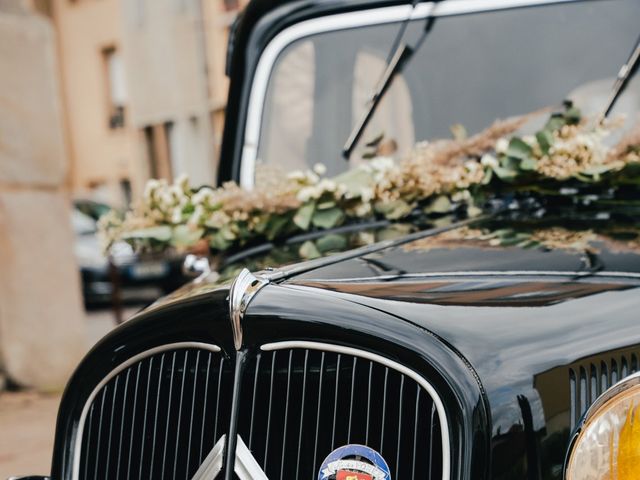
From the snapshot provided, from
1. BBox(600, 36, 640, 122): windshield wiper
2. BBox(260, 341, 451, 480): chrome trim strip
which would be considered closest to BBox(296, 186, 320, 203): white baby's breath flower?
BBox(600, 36, 640, 122): windshield wiper

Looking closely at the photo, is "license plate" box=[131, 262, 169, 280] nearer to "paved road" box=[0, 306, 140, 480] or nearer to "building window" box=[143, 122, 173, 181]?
"paved road" box=[0, 306, 140, 480]

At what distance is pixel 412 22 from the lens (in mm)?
3227

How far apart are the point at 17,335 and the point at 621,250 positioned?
19.1ft

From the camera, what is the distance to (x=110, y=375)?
2193 millimetres

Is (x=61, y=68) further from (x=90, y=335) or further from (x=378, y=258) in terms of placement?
(x=378, y=258)

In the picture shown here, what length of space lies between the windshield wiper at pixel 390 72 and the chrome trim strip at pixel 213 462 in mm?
1489

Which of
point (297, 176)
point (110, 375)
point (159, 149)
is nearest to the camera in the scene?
point (110, 375)

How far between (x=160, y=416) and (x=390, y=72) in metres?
1.59

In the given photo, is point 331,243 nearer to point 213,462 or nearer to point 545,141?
point 545,141

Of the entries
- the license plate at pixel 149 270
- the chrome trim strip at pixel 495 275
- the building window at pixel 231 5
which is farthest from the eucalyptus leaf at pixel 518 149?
the building window at pixel 231 5

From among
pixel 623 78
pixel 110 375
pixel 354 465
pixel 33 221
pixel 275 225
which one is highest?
pixel 33 221

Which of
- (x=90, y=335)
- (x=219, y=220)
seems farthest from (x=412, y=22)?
(x=90, y=335)

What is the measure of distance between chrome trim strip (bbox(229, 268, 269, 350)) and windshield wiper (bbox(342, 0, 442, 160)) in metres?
1.27

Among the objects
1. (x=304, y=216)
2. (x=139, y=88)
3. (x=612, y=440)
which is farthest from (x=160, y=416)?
(x=139, y=88)
